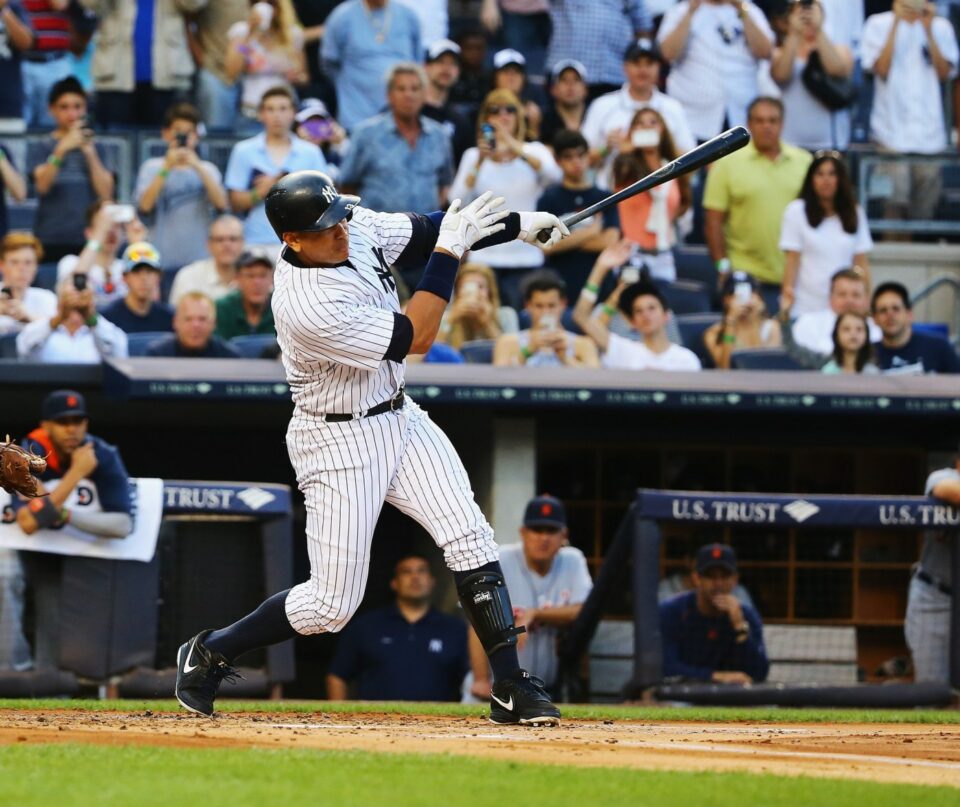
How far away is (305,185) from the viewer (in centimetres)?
509

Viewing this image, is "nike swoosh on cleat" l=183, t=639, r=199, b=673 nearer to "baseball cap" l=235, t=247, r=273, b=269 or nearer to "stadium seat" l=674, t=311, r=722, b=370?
"baseball cap" l=235, t=247, r=273, b=269

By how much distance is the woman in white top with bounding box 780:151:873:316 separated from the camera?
1034cm

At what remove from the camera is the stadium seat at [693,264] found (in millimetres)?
11008

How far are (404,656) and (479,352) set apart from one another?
1.69 m

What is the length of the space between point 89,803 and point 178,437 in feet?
20.1

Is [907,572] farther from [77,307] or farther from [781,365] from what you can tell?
[77,307]

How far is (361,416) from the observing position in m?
5.27

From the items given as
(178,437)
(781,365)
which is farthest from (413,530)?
(781,365)

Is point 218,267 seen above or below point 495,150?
below

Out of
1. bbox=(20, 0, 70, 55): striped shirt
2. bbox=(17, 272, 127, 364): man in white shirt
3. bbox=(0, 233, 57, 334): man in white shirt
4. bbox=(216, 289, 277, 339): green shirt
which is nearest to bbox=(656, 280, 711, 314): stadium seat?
bbox=(216, 289, 277, 339): green shirt

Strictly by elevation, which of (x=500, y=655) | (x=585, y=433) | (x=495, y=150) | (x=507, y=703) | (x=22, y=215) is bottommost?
(x=507, y=703)

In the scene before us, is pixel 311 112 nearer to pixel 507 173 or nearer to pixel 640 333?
pixel 507 173

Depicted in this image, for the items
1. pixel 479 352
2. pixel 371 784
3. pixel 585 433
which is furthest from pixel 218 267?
pixel 371 784

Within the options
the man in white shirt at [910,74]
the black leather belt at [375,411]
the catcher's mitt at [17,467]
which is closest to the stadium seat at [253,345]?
the catcher's mitt at [17,467]
